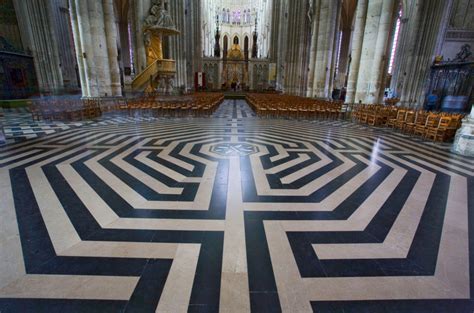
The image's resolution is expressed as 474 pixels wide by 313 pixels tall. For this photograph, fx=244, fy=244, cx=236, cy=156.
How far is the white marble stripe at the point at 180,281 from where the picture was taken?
2.01 metres

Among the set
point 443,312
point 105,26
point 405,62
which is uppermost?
point 105,26

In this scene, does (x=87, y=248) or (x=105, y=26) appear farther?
(x=105, y=26)

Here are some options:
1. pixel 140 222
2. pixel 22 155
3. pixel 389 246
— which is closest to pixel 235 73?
pixel 22 155

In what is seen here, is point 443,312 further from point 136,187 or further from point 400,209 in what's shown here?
point 136,187

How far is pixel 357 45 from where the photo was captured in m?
15.0

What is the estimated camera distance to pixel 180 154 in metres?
6.36

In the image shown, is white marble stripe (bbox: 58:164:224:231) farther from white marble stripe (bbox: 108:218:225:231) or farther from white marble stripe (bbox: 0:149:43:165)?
white marble stripe (bbox: 0:149:43:165)

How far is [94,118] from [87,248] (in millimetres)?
12086

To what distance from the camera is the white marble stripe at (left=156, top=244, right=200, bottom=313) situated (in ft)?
6.59

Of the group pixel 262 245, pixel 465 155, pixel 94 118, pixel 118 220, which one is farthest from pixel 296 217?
pixel 94 118

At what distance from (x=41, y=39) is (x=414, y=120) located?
26136 mm

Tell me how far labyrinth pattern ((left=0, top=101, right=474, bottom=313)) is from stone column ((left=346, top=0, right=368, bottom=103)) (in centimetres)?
1024

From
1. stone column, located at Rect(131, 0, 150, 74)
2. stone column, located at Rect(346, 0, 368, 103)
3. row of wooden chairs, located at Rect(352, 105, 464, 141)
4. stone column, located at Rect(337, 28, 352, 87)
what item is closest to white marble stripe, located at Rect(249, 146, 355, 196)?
row of wooden chairs, located at Rect(352, 105, 464, 141)

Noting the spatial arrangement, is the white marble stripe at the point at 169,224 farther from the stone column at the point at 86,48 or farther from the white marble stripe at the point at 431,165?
the stone column at the point at 86,48
